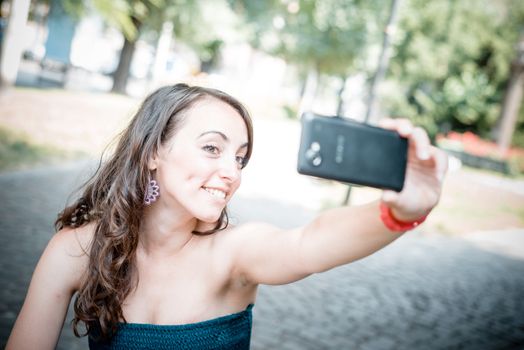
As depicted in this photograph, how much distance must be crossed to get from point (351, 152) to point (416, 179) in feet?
0.67

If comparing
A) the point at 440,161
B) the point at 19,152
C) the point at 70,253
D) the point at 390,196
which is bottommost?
the point at 19,152

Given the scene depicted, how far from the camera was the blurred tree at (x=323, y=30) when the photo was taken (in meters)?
24.4

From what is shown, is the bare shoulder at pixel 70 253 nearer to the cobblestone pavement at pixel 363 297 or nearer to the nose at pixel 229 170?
the nose at pixel 229 170

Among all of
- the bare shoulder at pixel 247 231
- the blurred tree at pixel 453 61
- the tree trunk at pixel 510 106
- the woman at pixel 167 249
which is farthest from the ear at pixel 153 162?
the tree trunk at pixel 510 106

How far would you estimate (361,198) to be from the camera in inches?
504

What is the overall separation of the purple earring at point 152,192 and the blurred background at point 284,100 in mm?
782

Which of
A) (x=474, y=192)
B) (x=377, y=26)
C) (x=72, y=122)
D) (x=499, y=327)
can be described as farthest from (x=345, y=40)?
(x=499, y=327)

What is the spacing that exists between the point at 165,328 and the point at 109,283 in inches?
13.0

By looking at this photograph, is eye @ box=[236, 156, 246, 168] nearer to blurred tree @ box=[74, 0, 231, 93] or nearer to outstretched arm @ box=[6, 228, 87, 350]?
outstretched arm @ box=[6, 228, 87, 350]

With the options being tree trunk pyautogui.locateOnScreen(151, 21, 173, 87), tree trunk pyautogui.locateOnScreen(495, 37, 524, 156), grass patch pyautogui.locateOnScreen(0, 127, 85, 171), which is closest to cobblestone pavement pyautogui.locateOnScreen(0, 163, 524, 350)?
grass patch pyautogui.locateOnScreen(0, 127, 85, 171)

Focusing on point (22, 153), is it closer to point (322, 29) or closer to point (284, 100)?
point (322, 29)

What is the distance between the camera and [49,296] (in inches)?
80.0

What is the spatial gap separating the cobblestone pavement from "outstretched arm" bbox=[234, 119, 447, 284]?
8.03 feet

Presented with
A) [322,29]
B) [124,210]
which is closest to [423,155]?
[124,210]
